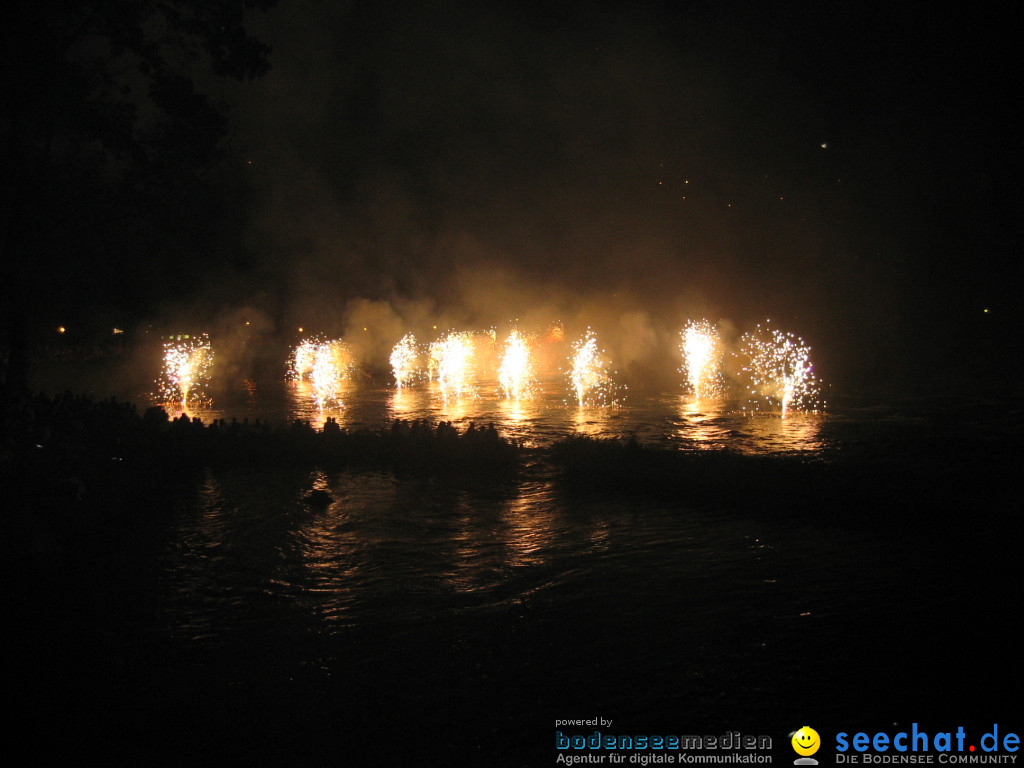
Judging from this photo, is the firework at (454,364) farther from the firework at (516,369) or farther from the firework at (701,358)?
the firework at (701,358)

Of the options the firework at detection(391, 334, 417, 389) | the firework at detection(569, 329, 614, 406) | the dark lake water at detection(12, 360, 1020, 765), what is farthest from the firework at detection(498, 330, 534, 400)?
the dark lake water at detection(12, 360, 1020, 765)

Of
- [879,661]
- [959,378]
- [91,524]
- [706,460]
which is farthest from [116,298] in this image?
[959,378]

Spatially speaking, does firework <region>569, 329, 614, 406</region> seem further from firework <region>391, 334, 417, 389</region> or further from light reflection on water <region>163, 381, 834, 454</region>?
firework <region>391, 334, 417, 389</region>

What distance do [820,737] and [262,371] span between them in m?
34.9

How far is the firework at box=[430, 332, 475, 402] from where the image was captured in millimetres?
24828

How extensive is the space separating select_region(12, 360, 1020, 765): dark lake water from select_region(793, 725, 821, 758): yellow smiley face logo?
0.33 ft

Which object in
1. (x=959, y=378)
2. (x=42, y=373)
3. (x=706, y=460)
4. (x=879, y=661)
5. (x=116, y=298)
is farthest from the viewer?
(x=42, y=373)

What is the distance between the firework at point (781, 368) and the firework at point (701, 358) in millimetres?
1234

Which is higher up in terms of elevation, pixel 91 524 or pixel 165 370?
pixel 165 370

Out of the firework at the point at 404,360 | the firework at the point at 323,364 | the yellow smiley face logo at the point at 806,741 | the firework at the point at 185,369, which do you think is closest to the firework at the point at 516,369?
the firework at the point at 404,360

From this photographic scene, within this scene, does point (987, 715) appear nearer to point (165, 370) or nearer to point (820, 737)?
point (820, 737)

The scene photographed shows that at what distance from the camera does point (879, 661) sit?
429 centimetres

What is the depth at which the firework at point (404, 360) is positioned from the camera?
97.8 feet

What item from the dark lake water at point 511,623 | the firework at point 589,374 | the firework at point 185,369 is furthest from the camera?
the firework at point 185,369
